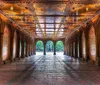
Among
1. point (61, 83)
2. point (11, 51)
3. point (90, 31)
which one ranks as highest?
point (90, 31)

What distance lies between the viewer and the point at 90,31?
16859mm

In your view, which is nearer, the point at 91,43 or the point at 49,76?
the point at 49,76

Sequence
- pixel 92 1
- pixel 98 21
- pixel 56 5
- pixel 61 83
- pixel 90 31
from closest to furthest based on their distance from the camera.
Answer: pixel 61 83, pixel 92 1, pixel 56 5, pixel 98 21, pixel 90 31

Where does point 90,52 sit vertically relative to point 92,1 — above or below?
below

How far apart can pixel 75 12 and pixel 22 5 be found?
409cm

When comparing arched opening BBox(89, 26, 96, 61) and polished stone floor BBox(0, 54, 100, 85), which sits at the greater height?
arched opening BBox(89, 26, 96, 61)

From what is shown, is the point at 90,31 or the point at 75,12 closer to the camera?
the point at 75,12

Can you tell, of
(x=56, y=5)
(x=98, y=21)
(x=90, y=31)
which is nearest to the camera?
(x=56, y=5)

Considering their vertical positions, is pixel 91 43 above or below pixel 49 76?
above

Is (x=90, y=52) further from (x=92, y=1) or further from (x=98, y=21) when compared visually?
(x=92, y=1)

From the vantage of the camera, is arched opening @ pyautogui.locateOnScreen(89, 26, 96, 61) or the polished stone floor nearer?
the polished stone floor

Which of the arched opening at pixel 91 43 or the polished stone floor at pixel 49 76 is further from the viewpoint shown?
the arched opening at pixel 91 43

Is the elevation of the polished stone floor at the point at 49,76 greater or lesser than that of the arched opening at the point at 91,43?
lesser


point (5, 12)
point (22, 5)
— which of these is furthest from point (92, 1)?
point (5, 12)
